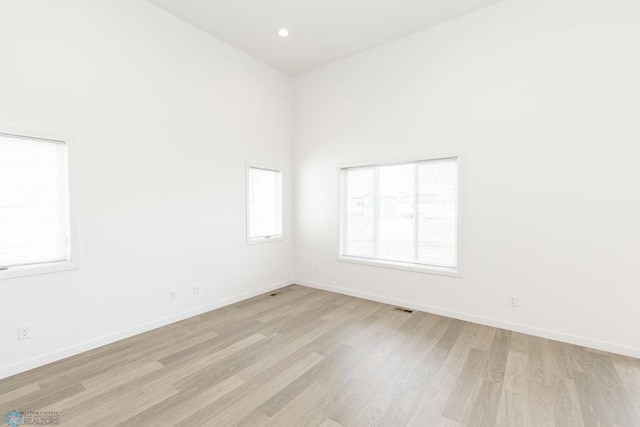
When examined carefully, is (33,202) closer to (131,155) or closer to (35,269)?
(35,269)

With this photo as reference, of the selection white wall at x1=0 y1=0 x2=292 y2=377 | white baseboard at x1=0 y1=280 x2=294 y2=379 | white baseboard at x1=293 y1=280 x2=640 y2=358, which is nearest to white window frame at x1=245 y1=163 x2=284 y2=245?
white wall at x1=0 y1=0 x2=292 y2=377

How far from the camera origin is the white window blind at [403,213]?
3883mm

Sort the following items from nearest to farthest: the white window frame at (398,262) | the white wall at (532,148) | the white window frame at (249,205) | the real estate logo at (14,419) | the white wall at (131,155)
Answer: the real estate logo at (14,419) → the white wall at (131,155) → the white wall at (532,148) → the white window frame at (398,262) → the white window frame at (249,205)

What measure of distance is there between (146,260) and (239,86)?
9.27 feet

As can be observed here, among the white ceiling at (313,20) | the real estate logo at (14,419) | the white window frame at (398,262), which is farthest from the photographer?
the white window frame at (398,262)

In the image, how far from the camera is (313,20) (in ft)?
12.2

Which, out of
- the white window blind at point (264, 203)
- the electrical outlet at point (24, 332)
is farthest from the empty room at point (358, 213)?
the white window blind at point (264, 203)

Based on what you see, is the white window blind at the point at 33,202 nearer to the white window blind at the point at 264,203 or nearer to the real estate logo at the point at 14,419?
the real estate logo at the point at 14,419

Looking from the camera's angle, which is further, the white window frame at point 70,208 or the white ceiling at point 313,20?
the white ceiling at point 313,20

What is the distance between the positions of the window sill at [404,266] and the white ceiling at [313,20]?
10.7ft

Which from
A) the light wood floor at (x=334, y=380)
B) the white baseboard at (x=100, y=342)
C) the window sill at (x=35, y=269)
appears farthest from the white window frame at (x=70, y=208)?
the light wood floor at (x=334, y=380)

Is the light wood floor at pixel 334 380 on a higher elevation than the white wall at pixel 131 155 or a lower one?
lower

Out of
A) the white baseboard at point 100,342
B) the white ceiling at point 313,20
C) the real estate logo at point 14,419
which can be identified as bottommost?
the real estate logo at point 14,419

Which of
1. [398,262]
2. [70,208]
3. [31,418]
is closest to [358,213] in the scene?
[398,262]
